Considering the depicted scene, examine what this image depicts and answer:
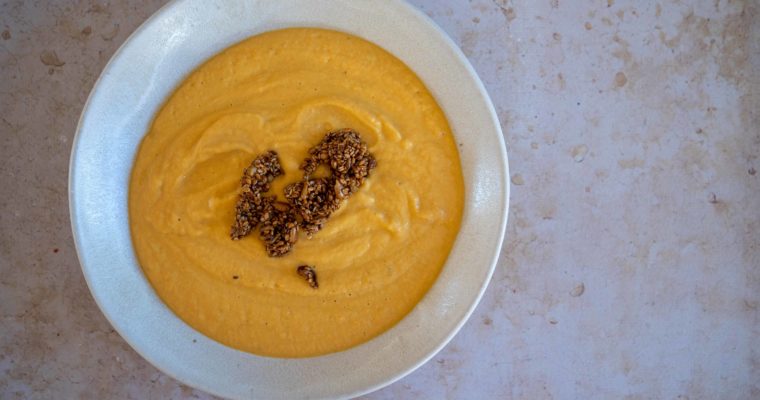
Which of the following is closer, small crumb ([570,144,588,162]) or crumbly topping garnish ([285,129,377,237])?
crumbly topping garnish ([285,129,377,237])

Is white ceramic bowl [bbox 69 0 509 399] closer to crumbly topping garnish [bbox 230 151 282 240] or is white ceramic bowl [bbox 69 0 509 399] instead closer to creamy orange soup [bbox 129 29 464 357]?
creamy orange soup [bbox 129 29 464 357]

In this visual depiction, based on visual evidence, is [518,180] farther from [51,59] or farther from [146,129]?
[51,59]

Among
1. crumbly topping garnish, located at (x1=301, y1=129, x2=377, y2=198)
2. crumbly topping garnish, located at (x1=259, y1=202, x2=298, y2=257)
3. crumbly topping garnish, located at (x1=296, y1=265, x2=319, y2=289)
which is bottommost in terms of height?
crumbly topping garnish, located at (x1=296, y1=265, x2=319, y2=289)

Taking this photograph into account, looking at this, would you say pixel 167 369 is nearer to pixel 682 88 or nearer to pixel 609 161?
pixel 609 161

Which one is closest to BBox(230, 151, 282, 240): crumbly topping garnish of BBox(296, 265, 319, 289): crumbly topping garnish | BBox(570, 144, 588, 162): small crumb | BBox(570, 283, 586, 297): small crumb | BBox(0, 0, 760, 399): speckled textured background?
BBox(296, 265, 319, 289): crumbly topping garnish

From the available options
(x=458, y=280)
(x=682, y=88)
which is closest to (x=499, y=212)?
(x=458, y=280)

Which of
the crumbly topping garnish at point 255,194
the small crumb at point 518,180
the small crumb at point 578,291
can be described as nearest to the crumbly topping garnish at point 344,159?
the crumbly topping garnish at point 255,194
